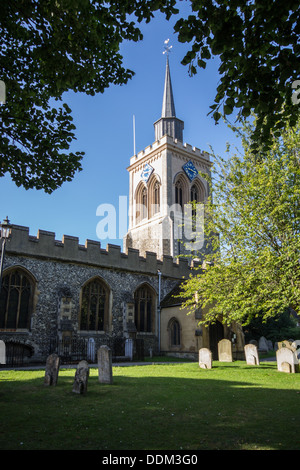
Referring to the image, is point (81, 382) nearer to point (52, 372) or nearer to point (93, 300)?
point (52, 372)

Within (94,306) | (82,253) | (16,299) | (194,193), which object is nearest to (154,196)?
(194,193)

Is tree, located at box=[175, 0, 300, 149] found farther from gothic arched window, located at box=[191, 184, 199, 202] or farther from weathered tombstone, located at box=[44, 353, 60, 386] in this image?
gothic arched window, located at box=[191, 184, 199, 202]

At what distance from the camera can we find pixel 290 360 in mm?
10875

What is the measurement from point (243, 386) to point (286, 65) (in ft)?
22.2

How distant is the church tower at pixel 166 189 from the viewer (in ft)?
99.7

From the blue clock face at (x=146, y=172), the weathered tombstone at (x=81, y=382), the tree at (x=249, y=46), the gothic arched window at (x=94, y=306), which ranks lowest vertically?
the weathered tombstone at (x=81, y=382)

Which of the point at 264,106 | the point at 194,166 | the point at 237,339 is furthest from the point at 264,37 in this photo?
the point at 194,166

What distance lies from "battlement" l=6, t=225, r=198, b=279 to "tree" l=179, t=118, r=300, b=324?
7021mm

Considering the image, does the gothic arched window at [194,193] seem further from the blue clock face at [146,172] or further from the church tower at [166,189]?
the blue clock face at [146,172]

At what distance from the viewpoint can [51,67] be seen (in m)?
6.42

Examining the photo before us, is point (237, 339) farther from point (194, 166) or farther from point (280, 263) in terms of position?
point (194, 166)

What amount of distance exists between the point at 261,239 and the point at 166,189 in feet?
67.4

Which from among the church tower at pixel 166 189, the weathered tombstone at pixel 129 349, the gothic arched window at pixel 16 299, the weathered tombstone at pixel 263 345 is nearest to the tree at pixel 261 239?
the weathered tombstone at pixel 129 349

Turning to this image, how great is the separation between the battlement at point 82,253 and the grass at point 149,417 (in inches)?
351
